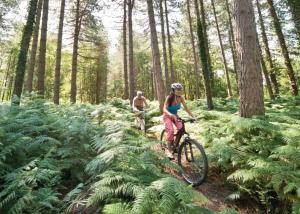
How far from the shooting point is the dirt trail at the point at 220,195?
548 cm

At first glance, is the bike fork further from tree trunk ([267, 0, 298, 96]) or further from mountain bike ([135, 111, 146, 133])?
tree trunk ([267, 0, 298, 96])

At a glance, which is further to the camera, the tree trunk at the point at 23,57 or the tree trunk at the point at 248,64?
the tree trunk at the point at 23,57

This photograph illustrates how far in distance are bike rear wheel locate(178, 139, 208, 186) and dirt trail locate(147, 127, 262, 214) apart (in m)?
0.25

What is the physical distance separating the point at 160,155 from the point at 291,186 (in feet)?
7.41

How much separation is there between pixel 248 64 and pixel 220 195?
352cm

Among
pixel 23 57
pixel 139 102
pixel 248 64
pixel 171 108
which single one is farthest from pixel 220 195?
pixel 23 57

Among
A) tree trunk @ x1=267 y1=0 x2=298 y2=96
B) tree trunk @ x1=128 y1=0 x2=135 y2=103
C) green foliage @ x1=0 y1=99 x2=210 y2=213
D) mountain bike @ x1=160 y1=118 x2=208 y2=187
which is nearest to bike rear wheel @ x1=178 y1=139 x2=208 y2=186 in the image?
mountain bike @ x1=160 y1=118 x2=208 y2=187

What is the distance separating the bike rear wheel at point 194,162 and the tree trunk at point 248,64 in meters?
1.85

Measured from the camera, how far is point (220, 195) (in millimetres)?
6027

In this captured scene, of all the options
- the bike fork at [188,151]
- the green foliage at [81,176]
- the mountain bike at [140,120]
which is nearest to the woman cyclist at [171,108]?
Answer: the bike fork at [188,151]

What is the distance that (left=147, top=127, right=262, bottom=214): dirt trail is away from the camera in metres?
5.48

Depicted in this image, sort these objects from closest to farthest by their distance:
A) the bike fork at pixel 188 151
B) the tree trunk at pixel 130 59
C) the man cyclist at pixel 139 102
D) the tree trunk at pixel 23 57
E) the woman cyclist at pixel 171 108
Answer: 1. the bike fork at pixel 188 151
2. the woman cyclist at pixel 171 108
3. the tree trunk at pixel 23 57
4. the man cyclist at pixel 139 102
5. the tree trunk at pixel 130 59

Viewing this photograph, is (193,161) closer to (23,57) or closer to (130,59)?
(23,57)

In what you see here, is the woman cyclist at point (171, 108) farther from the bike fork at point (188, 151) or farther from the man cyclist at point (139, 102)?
the man cyclist at point (139, 102)
